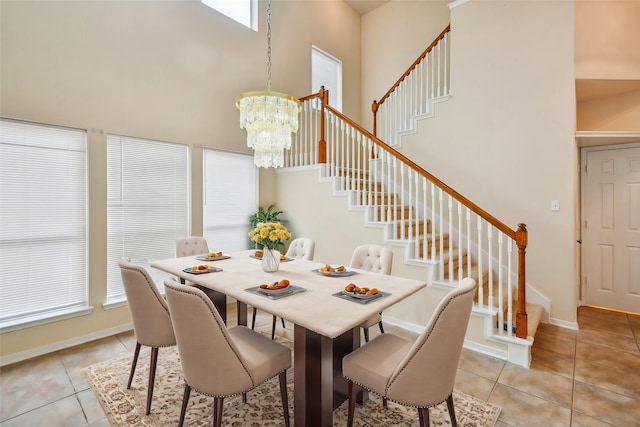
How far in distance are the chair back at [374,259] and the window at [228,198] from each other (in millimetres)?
2126

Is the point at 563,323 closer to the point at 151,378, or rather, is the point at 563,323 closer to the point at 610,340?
the point at 610,340

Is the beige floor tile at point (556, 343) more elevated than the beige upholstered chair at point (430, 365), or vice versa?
the beige upholstered chair at point (430, 365)

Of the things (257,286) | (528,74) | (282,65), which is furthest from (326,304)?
(282,65)

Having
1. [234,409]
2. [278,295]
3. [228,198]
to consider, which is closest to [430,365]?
[278,295]

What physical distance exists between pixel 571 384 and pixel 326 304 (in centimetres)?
215

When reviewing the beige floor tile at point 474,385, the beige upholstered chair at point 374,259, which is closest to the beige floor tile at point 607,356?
the beige floor tile at point 474,385

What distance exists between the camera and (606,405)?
215cm

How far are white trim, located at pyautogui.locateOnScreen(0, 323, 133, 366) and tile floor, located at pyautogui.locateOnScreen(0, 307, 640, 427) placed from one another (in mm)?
75

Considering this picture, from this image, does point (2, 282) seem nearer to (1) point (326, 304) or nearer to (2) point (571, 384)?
(1) point (326, 304)

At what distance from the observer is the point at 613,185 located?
13.2 feet

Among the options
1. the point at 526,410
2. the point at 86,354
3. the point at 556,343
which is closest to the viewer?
the point at 526,410

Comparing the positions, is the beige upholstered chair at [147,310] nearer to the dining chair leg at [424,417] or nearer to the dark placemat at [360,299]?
the dark placemat at [360,299]

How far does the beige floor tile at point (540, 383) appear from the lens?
7.37 feet

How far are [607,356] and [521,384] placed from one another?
116 cm
